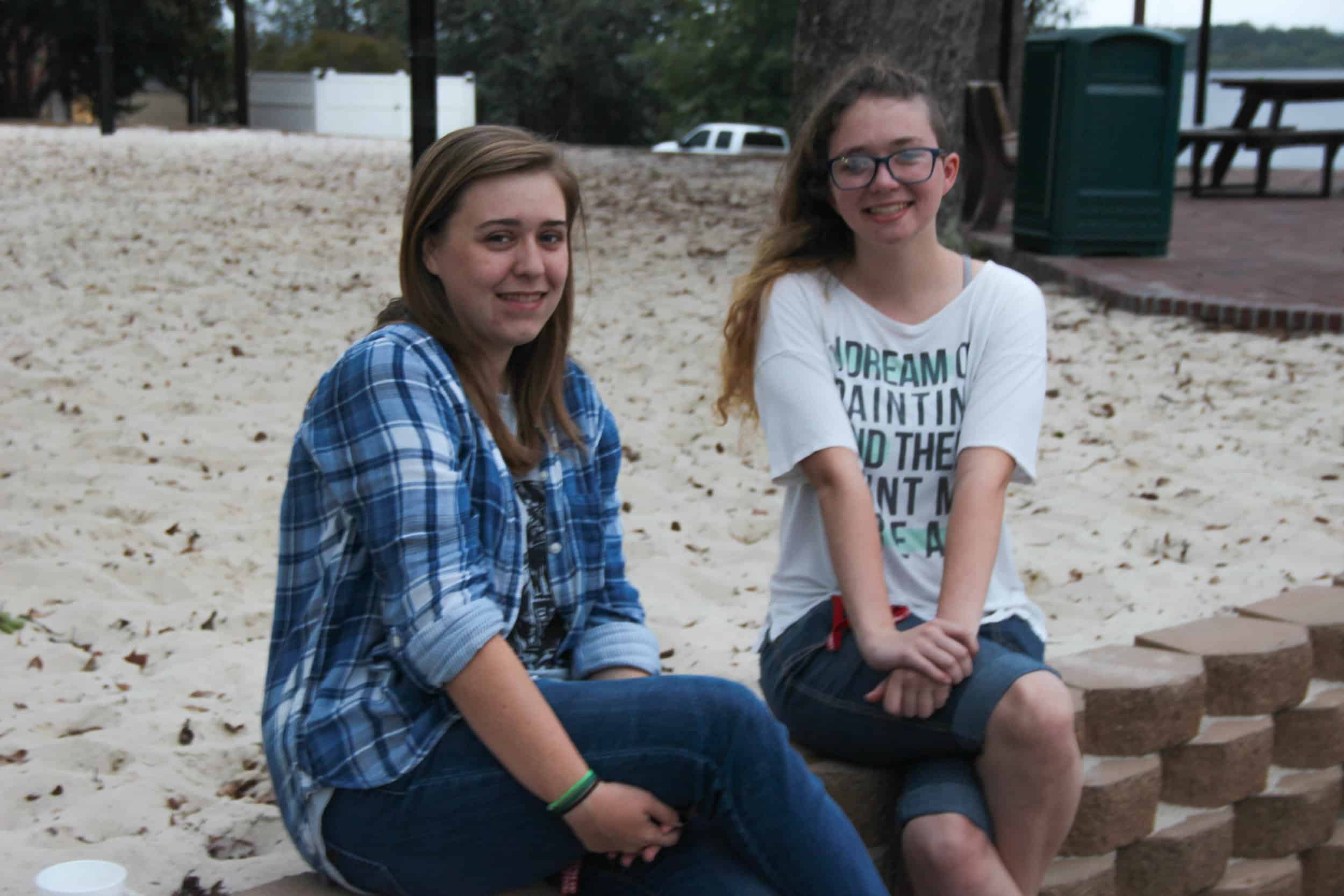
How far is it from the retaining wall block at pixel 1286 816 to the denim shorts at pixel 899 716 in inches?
37.4

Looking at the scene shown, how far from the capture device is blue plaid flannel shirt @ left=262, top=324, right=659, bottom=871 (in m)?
1.90

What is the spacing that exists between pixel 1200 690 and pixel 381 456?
1.82 meters

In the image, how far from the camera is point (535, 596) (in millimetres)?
2205

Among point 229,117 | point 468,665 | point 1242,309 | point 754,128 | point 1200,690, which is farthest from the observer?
point 229,117

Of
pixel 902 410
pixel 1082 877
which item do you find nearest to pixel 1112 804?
pixel 1082 877

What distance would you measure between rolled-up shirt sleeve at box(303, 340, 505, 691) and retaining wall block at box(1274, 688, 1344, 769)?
6.70 ft

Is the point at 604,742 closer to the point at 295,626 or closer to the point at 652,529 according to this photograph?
the point at 295,626

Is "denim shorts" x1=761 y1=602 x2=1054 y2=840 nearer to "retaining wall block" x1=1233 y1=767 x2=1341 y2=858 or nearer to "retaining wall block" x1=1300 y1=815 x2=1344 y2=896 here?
"retaining wall block" x1=1233 y1=767 x2=1341 y2=858

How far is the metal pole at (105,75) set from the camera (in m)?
16.2

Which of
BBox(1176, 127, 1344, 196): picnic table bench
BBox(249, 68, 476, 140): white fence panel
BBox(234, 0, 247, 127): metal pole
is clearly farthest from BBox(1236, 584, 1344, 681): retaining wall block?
BBox(249, 68, 476, 140): white fence panel

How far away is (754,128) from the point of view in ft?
89.9

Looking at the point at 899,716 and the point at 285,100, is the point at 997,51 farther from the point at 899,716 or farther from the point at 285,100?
the point at 285,100


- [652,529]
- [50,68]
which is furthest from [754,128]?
[652,529]

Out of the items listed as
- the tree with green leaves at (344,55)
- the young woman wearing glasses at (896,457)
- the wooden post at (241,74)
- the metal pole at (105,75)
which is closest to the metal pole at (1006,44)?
the metal pole at (105,75)
